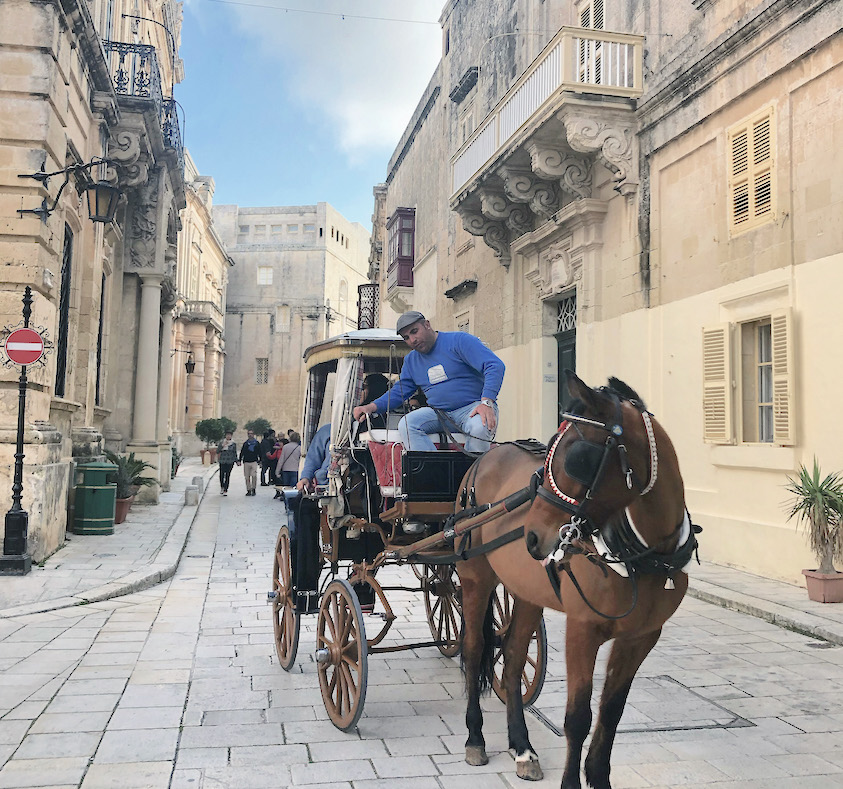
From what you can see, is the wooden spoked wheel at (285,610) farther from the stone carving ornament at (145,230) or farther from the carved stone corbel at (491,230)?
the stone carving ornament at (145,230)

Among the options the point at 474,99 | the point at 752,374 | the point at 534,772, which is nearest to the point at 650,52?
the point at 752,374

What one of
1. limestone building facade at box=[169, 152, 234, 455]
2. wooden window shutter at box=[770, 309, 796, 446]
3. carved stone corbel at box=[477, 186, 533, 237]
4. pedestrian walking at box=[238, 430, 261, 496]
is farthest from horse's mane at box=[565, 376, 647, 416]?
limestone building facade at box=[169, 152, 234, 455]

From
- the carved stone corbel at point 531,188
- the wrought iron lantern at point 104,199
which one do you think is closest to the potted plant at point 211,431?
the carved stone corbel at point 531,188

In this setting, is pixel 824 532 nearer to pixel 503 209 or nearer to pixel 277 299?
pixel 503 209

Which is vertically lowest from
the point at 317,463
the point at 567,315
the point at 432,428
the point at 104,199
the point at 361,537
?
the point at 361,537

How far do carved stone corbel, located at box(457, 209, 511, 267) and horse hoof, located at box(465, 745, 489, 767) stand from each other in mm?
13000

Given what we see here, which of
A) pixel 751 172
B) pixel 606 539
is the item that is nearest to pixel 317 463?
pixel 606 539

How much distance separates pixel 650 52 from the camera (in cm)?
1154

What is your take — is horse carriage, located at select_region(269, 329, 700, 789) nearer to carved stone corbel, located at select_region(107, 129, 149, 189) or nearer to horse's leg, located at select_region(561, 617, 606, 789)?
horse's leg, located at select_region(561, 617, 606, 789)

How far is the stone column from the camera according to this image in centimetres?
1753

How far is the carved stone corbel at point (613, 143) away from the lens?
1154 centimetres

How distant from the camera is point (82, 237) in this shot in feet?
42.6

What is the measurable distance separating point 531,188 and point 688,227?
393 centimetres

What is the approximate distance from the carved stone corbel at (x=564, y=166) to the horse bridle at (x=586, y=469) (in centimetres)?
1020
